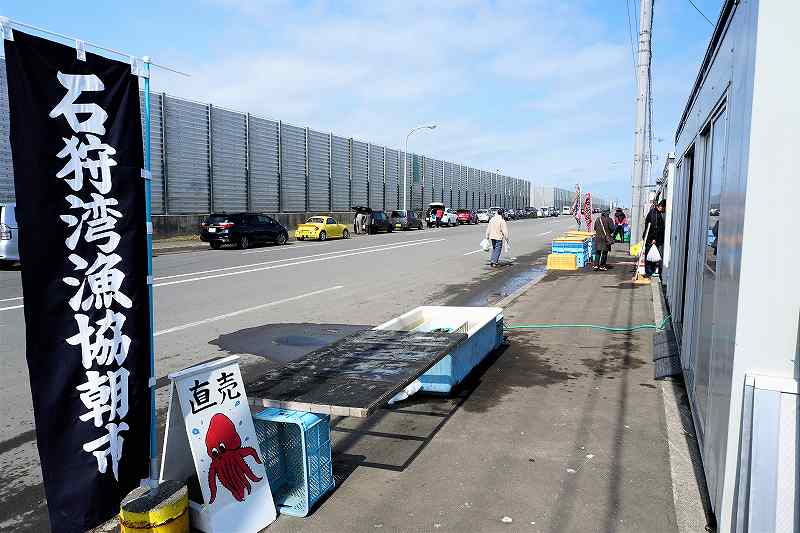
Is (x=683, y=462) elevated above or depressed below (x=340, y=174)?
below

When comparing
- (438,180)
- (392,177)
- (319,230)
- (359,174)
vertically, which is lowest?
(319,230)

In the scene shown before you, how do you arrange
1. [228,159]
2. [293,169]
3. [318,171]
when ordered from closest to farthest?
[228,159] → [293,169] → [318,171]

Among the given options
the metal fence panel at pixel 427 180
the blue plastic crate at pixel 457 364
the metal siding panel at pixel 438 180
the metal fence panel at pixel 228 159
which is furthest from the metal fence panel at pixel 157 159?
the metal siding panel at pixel 438 180

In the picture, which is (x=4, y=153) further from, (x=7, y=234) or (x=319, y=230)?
(x=319, y=230)

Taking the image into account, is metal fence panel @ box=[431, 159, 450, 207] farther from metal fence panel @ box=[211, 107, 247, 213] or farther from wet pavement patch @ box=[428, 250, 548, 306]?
wet pavement patch @ box=[428, 250, 548, 306]

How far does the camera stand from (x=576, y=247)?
18.1m

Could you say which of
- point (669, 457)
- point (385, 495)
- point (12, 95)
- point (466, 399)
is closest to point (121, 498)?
point (385, 495)

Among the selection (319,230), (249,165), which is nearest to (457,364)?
(319,230)

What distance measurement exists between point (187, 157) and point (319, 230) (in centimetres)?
809

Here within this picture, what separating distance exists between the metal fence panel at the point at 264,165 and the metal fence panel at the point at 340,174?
314 inches

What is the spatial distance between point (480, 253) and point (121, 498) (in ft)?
68.6

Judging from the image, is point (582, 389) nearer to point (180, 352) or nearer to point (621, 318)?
point (621, 318)

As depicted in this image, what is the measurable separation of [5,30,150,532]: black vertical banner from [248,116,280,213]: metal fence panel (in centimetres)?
3503

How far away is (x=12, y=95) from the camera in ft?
8.89
